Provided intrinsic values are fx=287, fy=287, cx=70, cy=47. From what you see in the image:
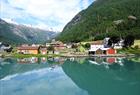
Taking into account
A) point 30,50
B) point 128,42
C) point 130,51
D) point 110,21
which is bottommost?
point 130,51

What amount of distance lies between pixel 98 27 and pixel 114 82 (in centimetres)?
12660

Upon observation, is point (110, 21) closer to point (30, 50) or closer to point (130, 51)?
point (30, 50)

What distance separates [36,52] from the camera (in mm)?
105750

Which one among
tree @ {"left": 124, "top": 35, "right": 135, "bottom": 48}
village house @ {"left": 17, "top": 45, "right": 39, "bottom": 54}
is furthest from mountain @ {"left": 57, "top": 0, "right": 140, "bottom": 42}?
village house @ {"left": 17, "top": 45, "right": 39, "bottom": 54}

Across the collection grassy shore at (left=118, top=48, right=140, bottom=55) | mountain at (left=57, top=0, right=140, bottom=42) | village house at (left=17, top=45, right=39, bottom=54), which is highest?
mountain at (left=57, top=0, right=140, bottom=42)

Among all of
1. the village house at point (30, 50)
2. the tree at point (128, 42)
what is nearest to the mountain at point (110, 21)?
the tree at point (128, 42)

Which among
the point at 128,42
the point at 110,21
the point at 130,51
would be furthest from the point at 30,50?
the point at 110,21

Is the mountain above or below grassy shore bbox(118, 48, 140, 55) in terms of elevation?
above

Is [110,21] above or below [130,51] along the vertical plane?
above

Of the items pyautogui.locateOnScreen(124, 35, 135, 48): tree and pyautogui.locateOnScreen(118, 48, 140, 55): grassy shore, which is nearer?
pyautogui.locateOnScreen(118, 48, 140, 55): grassy shore

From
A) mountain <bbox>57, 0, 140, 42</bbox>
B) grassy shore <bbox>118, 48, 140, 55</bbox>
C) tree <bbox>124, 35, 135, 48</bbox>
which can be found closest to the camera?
grassy shore <bbox>118, 48, 140, 55</bbox>

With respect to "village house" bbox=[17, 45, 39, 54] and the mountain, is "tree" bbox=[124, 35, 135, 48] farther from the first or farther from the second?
the mountain

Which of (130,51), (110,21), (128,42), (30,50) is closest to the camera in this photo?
(130,51)

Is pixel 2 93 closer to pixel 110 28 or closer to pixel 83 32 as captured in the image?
pixel 110 28
